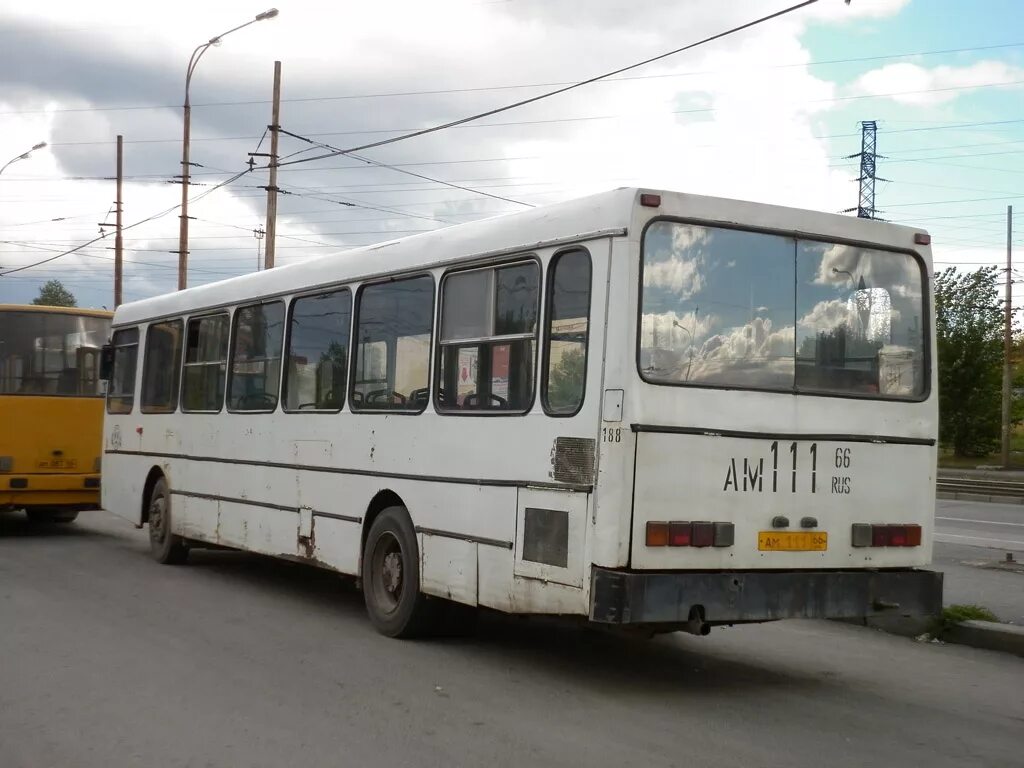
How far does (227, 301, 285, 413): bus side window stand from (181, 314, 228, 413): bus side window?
0.29 m

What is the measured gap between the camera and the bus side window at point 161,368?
552 inches

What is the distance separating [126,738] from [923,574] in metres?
4.89

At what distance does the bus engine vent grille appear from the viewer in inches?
291

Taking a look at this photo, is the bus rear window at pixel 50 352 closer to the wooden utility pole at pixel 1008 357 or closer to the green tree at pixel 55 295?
the wooden utility pole at pixel 1008 357

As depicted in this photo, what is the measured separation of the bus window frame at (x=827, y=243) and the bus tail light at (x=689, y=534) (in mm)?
783

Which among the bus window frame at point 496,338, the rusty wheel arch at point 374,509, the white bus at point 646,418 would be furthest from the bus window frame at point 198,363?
the bus window frame at point 496,338

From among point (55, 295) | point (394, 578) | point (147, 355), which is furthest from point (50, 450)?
point (55, 295)

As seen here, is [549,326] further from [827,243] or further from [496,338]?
[827,243]

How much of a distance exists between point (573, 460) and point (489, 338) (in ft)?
4.49

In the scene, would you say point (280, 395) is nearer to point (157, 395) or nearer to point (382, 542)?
point (382, 542)

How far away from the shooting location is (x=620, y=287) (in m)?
7.40

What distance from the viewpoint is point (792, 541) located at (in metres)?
7.79

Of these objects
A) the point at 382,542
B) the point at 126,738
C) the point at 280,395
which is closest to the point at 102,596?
the point at 280,395

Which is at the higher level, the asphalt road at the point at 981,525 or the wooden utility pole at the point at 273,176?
the wooden utility pole at the point at 273,176
